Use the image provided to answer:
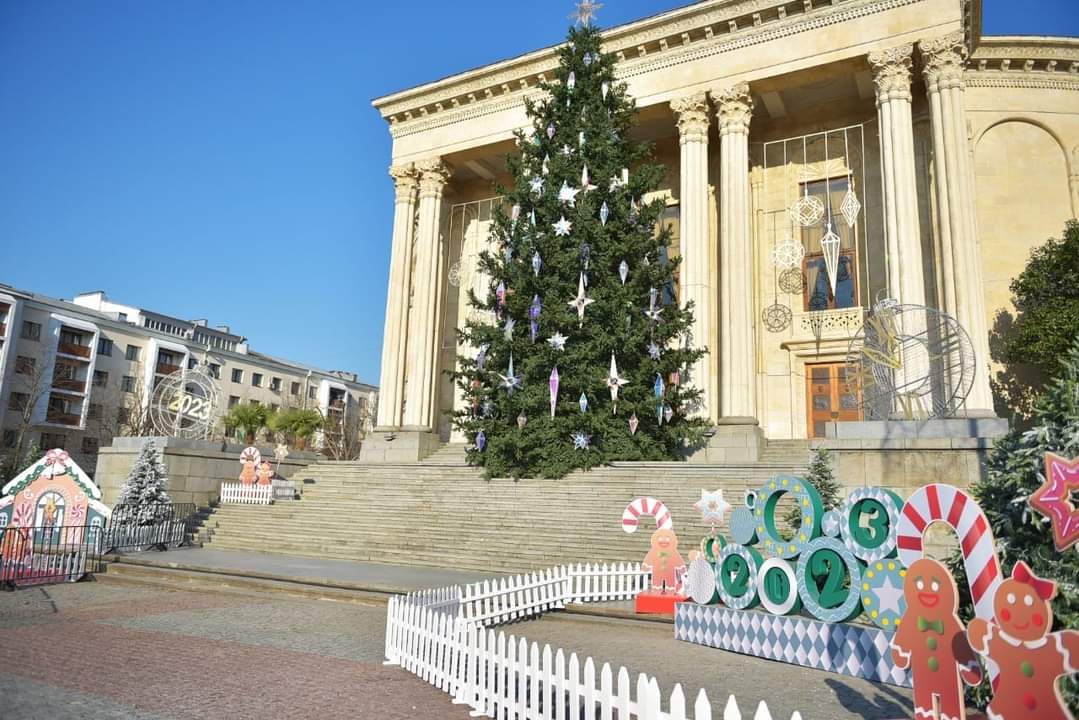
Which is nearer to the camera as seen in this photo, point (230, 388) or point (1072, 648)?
point (1072, 648)

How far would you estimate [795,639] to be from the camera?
8.03 metres

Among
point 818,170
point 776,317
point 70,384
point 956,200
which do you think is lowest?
point 776,317

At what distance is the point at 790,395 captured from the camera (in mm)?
25578

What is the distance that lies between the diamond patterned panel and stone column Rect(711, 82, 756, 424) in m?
13.9

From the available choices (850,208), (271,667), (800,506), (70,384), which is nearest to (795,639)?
(800,506)

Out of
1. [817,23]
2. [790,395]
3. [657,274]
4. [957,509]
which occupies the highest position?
[817,23]

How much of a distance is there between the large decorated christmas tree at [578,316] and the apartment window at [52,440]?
4775 centimetres

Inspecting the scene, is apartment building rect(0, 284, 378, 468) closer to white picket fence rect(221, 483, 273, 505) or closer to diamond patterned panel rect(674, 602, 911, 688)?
white picket fence rect(221, 483, 273, 505)

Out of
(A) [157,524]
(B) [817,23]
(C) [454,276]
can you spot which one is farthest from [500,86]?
(A) [157,524]

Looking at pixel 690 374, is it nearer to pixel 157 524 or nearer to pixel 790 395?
pixel 790 395

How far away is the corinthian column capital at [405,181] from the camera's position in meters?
31.2

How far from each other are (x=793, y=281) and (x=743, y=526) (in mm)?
19396

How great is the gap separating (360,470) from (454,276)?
11.5 metres

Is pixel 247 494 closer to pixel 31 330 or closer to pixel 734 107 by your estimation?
pixel 734 107
